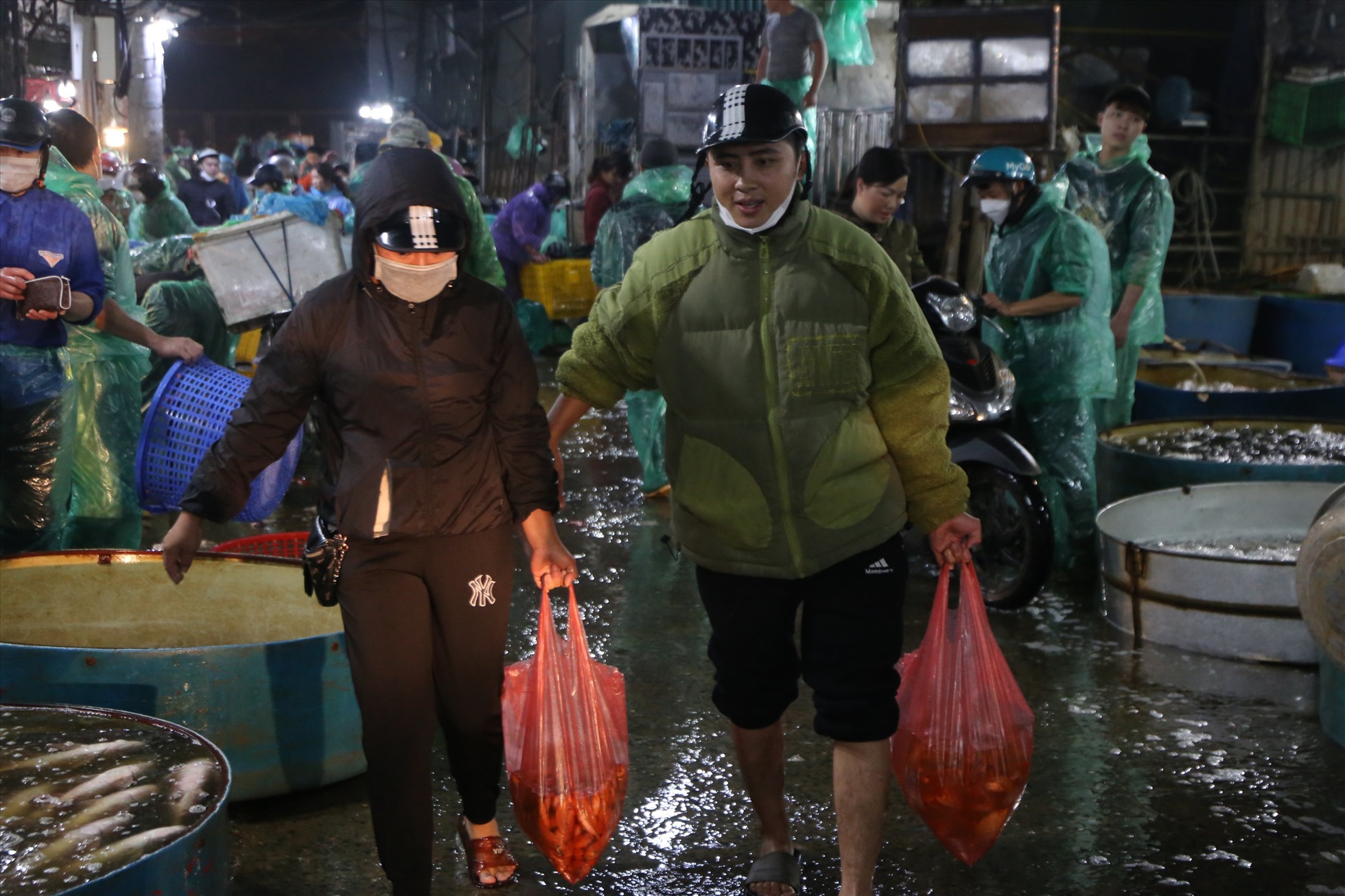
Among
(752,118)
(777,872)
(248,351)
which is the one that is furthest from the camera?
(248,351)

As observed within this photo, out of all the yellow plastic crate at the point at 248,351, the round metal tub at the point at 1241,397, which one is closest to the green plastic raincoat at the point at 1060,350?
the round metal tub at the point at 1241,397

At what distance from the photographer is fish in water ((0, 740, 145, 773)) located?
104 inches

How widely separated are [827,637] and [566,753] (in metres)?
0.67

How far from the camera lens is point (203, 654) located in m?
3.48

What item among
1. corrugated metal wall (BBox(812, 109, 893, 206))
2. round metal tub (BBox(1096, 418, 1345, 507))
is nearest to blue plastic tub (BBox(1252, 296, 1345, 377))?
corrugated metal wall (BBox(812, 109, 893, 206))

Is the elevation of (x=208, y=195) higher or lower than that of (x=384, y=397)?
higher

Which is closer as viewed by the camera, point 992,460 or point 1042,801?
point 1042,801

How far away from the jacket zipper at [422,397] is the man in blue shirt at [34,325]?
2.35 meters

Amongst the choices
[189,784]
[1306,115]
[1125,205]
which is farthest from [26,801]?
[1306,115]

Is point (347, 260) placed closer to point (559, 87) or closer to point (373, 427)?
point (373, 427)

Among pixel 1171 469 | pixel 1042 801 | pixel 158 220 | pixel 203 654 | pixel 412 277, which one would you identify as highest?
pixel 158 220

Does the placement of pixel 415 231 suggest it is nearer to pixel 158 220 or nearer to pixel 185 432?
pixel 185 432

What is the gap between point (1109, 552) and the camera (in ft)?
17.0

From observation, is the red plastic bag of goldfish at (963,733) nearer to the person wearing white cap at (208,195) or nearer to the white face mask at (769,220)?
the white face mask at (769,220)
